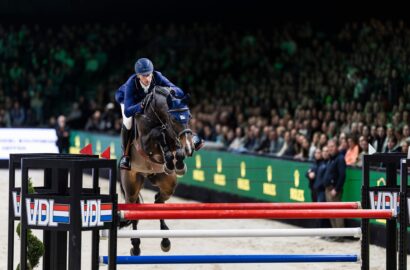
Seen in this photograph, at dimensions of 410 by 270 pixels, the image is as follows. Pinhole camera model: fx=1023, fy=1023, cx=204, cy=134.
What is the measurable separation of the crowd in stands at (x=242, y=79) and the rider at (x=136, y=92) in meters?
5.14

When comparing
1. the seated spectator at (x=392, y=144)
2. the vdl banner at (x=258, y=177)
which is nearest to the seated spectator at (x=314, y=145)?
the vdl banner at (x=258, y=177)

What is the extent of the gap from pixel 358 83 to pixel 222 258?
13.7 m

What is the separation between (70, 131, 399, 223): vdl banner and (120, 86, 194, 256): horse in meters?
4.25

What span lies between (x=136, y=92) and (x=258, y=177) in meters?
8.09

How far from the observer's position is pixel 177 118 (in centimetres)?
1064

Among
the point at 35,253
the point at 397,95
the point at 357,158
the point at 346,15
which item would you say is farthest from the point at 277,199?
the point at 346,15

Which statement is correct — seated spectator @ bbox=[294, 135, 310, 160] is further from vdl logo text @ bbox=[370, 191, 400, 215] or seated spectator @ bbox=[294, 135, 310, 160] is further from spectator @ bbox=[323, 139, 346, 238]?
vdl logo text @ bbox=[370, 191, 400, 215]

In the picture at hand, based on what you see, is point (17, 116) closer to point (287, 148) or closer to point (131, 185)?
point (287, 148)

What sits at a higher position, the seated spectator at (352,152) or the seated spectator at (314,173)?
the seated spectator at (352,152)

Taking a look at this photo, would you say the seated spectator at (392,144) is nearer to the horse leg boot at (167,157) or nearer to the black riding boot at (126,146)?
the black riding boot at (126,146)

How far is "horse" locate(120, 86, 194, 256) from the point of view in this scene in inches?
414

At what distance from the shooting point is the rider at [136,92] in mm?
11102

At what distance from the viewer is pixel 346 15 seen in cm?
3036

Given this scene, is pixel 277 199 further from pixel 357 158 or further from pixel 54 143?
pixel 54 143
